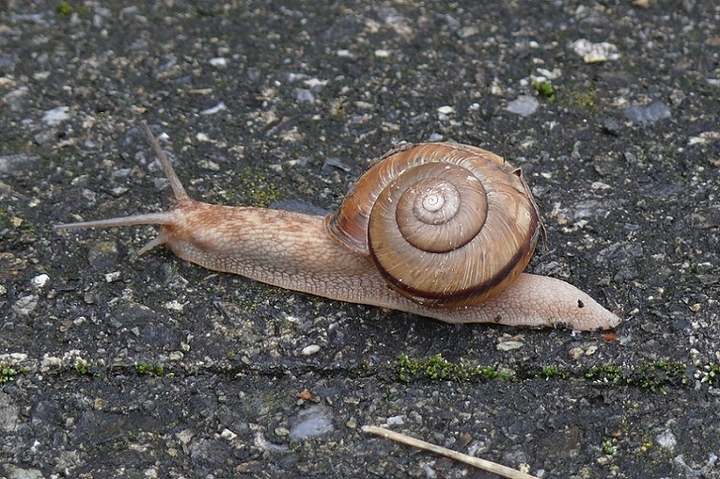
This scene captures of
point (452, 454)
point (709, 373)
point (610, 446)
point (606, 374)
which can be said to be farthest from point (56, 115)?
point (709, 373)

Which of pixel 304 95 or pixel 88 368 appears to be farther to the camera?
pixel 304 95

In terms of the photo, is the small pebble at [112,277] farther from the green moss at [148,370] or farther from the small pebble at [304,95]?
the small pebble at [304,95]

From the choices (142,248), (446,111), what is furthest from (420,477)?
Answer: (446,111)

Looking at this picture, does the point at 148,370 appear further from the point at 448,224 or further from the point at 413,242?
the point at 448,224

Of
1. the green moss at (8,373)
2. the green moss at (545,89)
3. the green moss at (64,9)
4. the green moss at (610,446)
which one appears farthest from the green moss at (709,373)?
the green moss at (64,9)

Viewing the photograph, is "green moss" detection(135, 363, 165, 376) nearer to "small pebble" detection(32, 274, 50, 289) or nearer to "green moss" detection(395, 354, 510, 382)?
"small pebble" detection(32, 274, 50, 289)

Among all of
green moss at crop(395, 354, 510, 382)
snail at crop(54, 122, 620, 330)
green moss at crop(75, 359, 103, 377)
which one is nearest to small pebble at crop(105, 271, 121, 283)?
snail at crop(54, 122, 620, 330)
